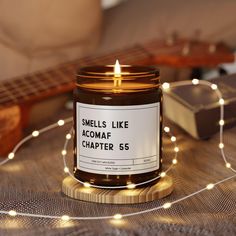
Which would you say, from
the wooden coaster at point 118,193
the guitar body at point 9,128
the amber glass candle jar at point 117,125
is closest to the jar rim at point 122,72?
the amber glass candle jar at point 117,125

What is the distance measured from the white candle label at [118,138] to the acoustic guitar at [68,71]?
0.90 ft

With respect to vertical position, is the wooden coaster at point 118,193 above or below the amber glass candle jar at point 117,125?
below

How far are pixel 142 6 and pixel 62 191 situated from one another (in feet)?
2.25

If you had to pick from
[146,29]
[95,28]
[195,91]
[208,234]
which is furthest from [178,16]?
[208,234]

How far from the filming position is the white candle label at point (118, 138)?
23.1 inches

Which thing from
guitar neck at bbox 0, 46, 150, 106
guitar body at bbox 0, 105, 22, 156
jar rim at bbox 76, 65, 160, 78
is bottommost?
guitar body at bbox 0, 105, 22, 156

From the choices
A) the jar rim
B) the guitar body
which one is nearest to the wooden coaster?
the jar rim

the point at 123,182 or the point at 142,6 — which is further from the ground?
the point at 142,6

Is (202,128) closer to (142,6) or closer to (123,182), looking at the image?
(123,182)

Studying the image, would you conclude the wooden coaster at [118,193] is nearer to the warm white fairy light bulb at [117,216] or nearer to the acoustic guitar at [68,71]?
the warm white fairy light bulb at [117,216]

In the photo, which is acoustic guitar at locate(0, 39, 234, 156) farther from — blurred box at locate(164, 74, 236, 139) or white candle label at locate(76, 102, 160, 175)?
white candle label at locate(76, 102, 160, 175)

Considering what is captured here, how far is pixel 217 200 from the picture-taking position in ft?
1.94

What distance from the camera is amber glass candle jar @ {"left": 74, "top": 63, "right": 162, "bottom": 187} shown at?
584 mm

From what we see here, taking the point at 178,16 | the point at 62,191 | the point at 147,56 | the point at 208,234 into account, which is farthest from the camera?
the point at 178,16
